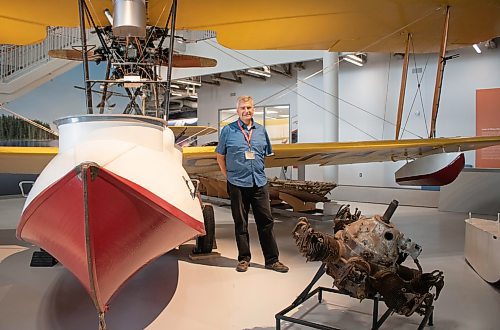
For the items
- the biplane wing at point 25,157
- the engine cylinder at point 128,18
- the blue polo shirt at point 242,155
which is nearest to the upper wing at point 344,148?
the biplane wing at point 25,157

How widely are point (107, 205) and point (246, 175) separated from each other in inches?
69.9

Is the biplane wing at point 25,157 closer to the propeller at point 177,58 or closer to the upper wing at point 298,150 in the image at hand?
the upper wing at point 298,150

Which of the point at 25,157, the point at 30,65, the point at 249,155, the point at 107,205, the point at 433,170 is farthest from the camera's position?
the point at 30,65

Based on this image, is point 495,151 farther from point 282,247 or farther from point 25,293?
point 25,293

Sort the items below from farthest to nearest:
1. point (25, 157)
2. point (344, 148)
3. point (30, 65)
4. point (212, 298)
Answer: point (30, 65) → point (344, 148) → point (25, 157) → point (212, 298)

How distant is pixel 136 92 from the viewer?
3959mm

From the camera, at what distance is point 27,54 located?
10922 millimetres

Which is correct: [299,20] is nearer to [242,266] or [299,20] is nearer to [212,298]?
[242,266]

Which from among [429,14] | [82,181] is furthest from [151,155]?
[429,14]

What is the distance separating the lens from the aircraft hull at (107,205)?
192 centimetres

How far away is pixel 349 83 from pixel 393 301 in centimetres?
919

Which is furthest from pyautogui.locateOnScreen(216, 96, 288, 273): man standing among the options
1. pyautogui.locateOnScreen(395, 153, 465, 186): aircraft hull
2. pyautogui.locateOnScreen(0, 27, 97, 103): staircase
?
pyautogui.locateOnScreen(0, 27, 97, 103): staircase

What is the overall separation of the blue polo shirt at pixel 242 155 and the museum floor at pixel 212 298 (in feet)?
2.56

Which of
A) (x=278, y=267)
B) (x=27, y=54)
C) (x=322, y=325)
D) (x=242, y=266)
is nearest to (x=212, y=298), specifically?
(x=242, y=266)
